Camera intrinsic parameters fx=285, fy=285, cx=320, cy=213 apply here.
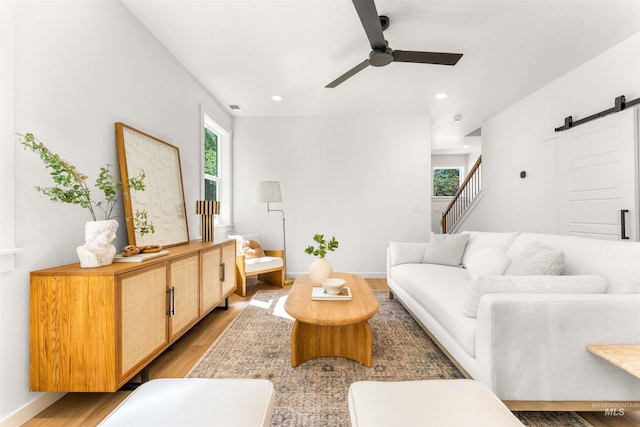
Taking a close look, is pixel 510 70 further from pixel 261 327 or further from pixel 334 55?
pixel 261 327

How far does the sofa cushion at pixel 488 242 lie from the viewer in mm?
2609

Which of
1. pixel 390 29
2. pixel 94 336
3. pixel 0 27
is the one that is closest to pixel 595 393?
pixel 94 336

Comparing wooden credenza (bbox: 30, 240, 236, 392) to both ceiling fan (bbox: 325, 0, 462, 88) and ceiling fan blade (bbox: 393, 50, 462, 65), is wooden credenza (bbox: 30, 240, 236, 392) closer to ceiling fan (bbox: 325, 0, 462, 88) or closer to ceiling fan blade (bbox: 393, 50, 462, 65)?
ceiling fan (bbox: 325, 0, 462, 88)

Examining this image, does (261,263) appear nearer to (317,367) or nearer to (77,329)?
(317,367)

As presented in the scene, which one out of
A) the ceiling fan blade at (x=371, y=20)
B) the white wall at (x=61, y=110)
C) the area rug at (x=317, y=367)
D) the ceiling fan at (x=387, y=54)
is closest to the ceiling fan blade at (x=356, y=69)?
the ceiling fan at (x=387, y=54)

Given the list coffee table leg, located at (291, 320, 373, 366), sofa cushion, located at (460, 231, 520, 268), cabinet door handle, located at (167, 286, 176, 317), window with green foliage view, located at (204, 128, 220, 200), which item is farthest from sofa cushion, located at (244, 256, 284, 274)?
sofa cushion, located at (460, 231, 520, 268)

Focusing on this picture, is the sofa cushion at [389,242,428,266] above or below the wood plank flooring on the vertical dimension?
above

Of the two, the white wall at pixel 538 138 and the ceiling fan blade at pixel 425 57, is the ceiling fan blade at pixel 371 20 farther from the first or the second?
the white wall at pixel 538 138

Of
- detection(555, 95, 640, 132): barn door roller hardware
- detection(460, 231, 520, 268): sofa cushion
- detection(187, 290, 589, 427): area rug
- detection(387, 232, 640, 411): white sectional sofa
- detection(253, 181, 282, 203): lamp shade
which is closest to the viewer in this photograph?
detection(387, 232, 640, 411): white sectional sofa

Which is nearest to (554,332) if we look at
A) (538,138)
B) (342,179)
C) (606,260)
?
(606,260)

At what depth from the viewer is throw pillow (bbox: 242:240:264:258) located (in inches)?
156

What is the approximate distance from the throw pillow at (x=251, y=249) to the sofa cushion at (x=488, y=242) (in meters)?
2.66

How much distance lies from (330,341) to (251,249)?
229 centimetres

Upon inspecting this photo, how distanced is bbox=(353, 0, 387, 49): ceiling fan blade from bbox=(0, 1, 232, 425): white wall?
1.78 meters
